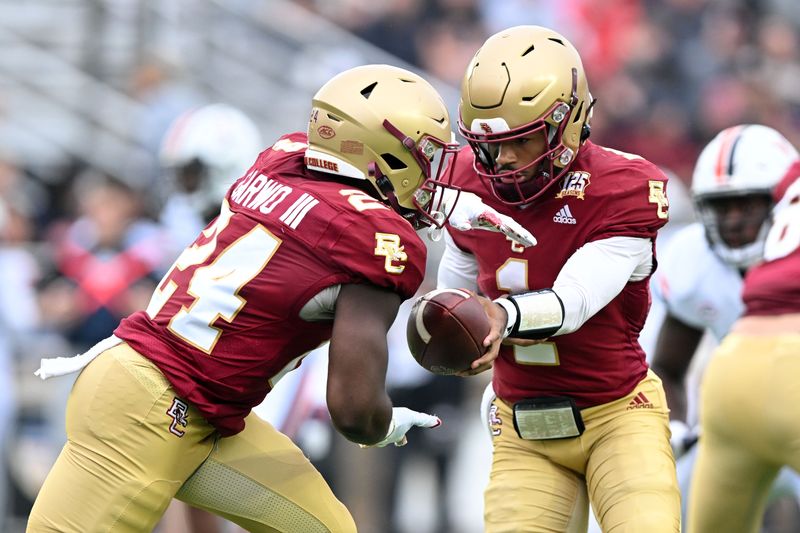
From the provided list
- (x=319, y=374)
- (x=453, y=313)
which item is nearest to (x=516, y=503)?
(x=453, y=313)

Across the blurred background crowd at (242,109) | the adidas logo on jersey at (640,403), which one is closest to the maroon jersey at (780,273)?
the adidas logo on jersey at (640,403)

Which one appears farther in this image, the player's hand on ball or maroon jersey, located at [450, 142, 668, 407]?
maroon jersey, located at [450, 142, 668, 407]

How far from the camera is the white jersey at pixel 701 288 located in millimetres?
5516

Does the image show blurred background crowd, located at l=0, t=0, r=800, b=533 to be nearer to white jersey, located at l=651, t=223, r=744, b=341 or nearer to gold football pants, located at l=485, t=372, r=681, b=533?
white jersey, located at l=651, t=223, r=744, b=341

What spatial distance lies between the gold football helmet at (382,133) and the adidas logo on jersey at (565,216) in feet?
1.29

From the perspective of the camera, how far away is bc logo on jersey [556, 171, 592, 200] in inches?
160

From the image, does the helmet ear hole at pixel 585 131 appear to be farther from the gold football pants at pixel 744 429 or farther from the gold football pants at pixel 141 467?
the gold football pants at pixel 141 467

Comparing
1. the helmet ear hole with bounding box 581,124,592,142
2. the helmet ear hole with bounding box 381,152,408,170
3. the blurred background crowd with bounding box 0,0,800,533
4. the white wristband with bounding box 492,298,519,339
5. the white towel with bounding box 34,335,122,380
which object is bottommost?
the blurred background crowd with bounding box 0,0,800,533

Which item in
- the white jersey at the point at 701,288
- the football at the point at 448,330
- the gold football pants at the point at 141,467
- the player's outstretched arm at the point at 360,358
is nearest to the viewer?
the player's outstretched arm at the point at 360,358

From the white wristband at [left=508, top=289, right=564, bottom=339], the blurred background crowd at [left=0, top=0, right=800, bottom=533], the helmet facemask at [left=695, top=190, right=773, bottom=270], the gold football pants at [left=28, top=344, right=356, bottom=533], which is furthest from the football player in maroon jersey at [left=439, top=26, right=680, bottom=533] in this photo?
the blurred background crowd at [left=0, top=0, right=800, bottom=533]

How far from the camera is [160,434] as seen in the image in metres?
3.71

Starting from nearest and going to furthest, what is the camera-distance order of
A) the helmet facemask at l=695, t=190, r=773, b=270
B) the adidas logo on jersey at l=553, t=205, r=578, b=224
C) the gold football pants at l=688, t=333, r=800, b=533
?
1. the adidas logo on jersey at l=553, t=205, r=578, b=224
2. the gold football pants at l=688, t=333, r=800, b=533
3. the helmet facemask at l=695, t=190, r=773, b=270

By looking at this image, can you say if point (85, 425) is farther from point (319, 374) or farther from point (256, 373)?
point (319, 374)

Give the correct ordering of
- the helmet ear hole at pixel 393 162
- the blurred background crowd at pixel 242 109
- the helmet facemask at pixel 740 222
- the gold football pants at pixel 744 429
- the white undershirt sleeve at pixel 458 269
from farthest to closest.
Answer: the blurred background crowd at pixel 242 109
the helmet facemask at pixel 740 222
the white undershirt sleeve at pixel 458 269
the gold football pants at pixel 744 429
the helmet ear hole at pixel 393 162
